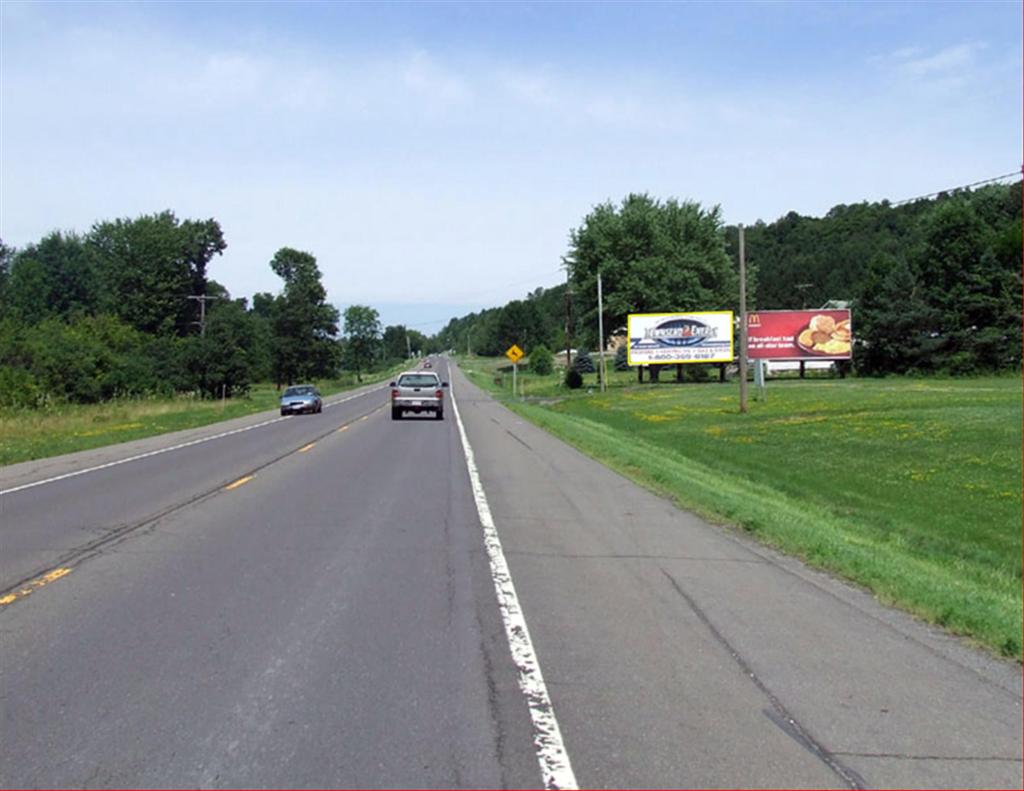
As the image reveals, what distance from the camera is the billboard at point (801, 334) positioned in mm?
70625

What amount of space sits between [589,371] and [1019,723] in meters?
91.2

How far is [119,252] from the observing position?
11112 cm

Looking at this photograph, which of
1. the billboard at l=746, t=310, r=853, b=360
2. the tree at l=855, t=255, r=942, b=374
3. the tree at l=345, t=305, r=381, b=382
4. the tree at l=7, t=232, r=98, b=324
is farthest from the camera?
the tree at l=345, t=305, r=381, b=382

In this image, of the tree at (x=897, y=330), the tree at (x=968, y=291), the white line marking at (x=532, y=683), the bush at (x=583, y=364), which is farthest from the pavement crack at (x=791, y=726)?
the bush at (x=583, y=364)

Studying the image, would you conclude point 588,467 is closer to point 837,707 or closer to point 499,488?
point 499,488

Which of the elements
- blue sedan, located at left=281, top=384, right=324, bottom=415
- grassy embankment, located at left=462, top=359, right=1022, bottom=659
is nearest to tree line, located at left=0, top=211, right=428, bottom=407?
blue sedan, located at left=281, top=384, right=324, bottom=415

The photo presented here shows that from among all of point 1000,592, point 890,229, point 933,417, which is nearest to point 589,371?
point 890,229

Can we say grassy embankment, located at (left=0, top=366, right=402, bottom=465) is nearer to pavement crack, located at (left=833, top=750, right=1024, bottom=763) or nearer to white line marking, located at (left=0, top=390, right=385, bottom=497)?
white line marking, located at (left=0, top=390, right=385, bottom=497)

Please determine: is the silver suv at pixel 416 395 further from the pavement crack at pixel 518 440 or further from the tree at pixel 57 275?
the tree at pixel 57 275

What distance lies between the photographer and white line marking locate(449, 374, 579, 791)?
14.9 feet

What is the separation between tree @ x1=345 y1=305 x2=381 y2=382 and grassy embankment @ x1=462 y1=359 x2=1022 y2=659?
105300mm

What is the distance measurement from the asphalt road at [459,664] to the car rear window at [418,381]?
26.2 metres

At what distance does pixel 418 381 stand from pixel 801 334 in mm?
40805

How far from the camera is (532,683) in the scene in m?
5.84
